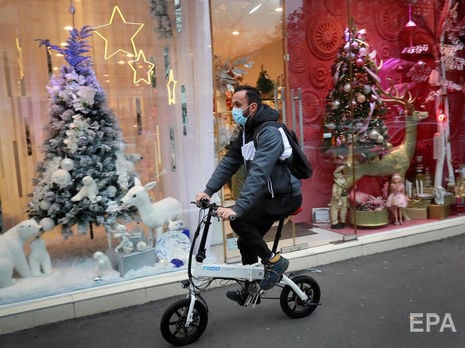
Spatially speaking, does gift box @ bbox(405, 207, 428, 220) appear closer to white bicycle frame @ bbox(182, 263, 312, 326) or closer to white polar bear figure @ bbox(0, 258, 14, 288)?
white bicycle frame @ bbox(182, 263, 312, 326)

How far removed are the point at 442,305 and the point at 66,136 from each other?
148 inches

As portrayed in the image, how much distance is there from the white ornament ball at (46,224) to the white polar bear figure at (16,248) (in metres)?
0.04

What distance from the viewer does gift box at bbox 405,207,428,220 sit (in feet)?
20.5

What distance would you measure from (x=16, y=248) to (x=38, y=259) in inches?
9.8

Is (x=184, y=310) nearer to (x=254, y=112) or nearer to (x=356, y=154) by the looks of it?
(x=254, y=112)

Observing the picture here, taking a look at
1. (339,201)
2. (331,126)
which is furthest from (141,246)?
(331,126)

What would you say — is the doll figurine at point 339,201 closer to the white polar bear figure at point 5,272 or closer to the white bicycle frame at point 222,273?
the white bicycle frame at point 222,273

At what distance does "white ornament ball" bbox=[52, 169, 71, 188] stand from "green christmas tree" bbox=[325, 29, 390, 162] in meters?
3.37

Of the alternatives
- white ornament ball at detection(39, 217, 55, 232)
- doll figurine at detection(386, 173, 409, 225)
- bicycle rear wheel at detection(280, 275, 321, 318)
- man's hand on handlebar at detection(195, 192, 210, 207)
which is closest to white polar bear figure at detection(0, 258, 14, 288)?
white ornament ball at detection(39, 217, 55, 232)

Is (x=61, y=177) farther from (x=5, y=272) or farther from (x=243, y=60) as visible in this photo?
(x=243, y=60)

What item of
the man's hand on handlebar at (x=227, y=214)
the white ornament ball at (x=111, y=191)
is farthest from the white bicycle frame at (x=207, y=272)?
the white ornament ball at (x=111, y=191)

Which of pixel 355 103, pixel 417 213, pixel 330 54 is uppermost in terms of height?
pixel 330 54

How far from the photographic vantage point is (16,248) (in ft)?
13.5

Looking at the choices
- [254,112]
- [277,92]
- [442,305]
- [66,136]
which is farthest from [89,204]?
[442,305]
